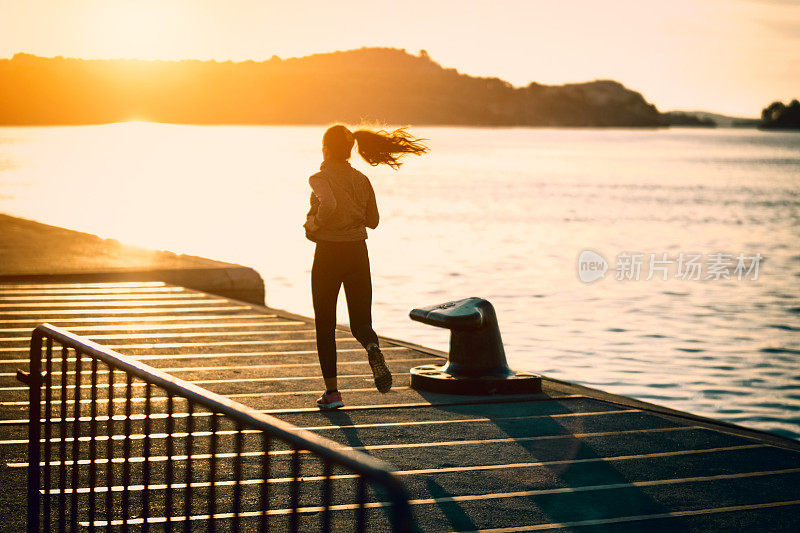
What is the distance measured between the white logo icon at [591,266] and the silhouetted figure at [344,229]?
73.8 ft

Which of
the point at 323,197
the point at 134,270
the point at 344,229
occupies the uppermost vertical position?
the point at 323,197

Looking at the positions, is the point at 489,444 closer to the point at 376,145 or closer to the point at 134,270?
the point at 376,145

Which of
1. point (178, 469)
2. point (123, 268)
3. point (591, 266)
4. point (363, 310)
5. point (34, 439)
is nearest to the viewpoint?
point (34, 439)

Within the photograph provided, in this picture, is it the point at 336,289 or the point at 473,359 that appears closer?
the point at 336,289

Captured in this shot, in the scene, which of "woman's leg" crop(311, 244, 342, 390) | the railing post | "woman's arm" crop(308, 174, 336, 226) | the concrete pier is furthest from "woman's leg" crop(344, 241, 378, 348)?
the railing post

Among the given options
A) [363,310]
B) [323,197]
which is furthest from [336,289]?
[323,197]

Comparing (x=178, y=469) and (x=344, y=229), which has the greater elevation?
(x=344, y=229)

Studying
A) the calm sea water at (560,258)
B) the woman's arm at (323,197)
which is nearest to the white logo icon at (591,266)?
the calm sea water at (560,258)

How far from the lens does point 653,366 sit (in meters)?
17.2

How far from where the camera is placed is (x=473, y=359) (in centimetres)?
863

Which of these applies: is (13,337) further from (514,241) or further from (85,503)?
(514,241)

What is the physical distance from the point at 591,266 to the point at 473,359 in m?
25.4

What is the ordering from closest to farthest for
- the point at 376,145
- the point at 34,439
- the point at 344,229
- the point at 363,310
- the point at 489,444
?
1. the point at 34,439
2. the point at 489,444
3. the point at 344,229
4. the point at 376,145
5. the point at 363,310

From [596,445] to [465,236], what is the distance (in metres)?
37.6
